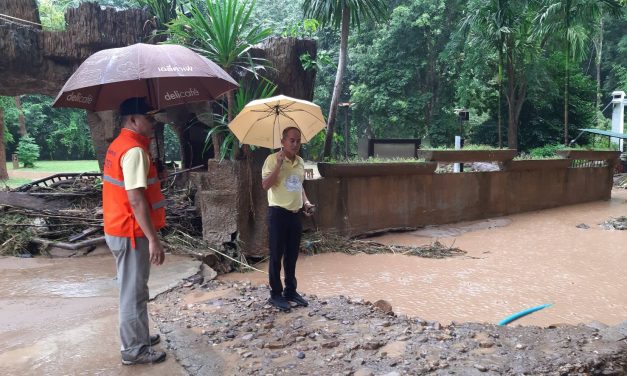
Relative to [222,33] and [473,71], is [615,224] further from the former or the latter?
[473,71]

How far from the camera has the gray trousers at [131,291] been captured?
273 cm

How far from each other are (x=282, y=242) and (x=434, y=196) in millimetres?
6014

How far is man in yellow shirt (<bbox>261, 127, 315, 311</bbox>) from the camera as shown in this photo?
3.73 metres

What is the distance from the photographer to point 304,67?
663cm

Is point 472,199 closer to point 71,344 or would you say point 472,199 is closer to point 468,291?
point 468,291

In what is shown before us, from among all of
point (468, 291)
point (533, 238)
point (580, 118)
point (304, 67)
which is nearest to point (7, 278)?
point (304, 67)

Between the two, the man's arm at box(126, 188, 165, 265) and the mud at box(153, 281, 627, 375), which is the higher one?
the man's arm at box(126, 188, 165, 265)

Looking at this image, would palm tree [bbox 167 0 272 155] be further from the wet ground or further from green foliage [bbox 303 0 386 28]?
green foliage [bbox 303 0 386 28]

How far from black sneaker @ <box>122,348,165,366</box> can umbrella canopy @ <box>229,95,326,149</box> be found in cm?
198

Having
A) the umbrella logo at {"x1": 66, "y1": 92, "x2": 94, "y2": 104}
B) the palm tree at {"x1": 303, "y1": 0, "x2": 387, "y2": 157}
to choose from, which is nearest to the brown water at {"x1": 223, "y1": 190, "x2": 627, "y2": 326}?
the umbrella logo at {"x1": 66, "y1": 92, "x2": 94, "y2": 104}

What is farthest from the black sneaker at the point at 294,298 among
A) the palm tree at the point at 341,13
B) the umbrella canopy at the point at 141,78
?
the palm tree at the point at 341,13

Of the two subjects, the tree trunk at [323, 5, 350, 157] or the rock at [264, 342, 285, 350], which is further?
the tree trunk at [323, 5, 350, 157]

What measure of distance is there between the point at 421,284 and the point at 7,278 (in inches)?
176

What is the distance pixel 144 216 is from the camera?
2.62 m
